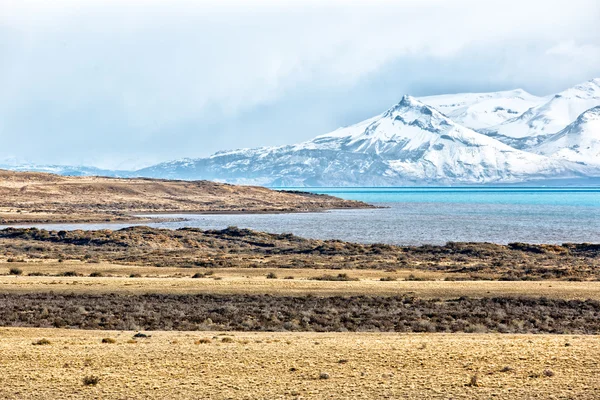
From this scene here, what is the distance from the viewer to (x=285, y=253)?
7869 cm

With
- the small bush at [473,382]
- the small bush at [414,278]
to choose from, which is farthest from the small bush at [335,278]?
the small bush at [473,382]

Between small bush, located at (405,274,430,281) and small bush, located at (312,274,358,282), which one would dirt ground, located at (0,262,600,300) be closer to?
small bush, located at (405,274,430,281)

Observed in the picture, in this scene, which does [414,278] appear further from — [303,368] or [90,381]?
[90,381]

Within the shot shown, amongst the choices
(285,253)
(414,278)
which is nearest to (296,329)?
(414,278)

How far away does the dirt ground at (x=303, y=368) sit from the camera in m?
19.5

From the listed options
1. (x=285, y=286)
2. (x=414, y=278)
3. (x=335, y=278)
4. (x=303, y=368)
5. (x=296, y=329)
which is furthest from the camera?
(x=414, y=278)

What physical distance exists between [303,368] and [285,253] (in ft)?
187

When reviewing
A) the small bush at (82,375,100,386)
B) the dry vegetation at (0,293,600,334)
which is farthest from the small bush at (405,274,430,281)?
the small bush at (82,375,100,386)

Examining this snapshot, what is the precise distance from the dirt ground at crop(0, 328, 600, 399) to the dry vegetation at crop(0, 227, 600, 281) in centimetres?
2776

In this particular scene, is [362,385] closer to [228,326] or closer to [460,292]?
[228,326]

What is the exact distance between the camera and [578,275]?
53438mm

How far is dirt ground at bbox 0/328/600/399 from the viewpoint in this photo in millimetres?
19531

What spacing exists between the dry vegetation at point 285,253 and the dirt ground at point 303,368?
2776 centimetres

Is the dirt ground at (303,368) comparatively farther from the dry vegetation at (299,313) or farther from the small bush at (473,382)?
the dry vegetation at (299,313)
